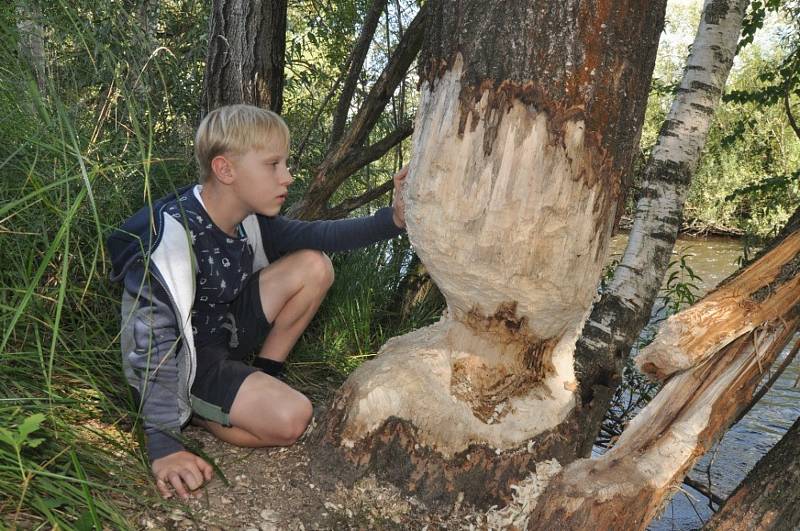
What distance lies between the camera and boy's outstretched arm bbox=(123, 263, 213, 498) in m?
1.74

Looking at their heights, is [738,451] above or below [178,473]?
below

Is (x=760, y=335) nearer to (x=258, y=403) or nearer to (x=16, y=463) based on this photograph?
(x=258, y=403)

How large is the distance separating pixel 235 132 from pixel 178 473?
99 centimetres

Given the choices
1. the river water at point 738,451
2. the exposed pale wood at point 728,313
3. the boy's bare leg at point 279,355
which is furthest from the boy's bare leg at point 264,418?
the river water at point 738,451

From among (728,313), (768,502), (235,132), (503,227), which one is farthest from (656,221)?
(235,132)

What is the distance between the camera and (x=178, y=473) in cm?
173

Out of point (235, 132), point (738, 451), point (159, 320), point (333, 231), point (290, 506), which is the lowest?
point (738, 451)

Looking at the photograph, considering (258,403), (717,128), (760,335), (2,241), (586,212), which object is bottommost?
(258,403)

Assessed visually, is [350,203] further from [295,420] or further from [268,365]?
[295,420]

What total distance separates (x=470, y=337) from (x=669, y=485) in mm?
626

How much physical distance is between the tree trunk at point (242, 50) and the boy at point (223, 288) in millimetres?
890

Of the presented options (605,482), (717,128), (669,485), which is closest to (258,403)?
(605,482)

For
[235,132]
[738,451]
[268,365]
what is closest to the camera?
[235,132]

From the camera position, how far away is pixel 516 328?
6.02ft
